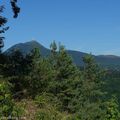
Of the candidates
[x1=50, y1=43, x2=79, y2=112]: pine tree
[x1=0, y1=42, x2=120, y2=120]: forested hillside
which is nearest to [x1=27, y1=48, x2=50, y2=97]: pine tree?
[x1=0, y1=42, x2=120, y2=120]: forested hillside

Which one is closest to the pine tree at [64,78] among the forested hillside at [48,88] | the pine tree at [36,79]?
the forested hillside at [48,88]

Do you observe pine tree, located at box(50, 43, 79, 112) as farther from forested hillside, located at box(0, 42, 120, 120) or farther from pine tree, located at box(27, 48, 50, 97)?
pine tree, located at box(27, 48, 50, 97)

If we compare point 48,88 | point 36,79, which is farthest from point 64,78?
point 36,79

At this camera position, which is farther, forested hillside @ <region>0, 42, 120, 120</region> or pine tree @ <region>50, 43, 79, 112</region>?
pine tree @ <region>50, 43, 79, 112</region>

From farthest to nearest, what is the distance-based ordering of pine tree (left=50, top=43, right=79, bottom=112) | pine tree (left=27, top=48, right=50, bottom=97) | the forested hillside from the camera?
pine tree (left=50, top=43, right=79, bottom=112), pine tree (left=27, top=48, right=50, bottom=97), the forested hillside

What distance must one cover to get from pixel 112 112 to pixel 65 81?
832 cm

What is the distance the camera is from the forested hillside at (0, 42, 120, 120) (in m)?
14.7

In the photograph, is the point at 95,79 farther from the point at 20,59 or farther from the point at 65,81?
the point at 20,59

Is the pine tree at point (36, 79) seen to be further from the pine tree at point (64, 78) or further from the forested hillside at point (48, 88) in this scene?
the pine tree at point (64, 78)

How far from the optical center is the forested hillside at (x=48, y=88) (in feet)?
48.2

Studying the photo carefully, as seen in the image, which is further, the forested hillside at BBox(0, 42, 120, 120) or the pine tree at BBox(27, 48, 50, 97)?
the pine tree at BBox(27, 48, 50, 97)

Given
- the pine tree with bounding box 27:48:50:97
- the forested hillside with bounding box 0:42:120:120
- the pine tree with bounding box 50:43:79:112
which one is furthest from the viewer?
the pine tree with bounding box 50:43:79:112

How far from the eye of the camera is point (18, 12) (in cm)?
2217

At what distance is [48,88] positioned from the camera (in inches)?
1387
